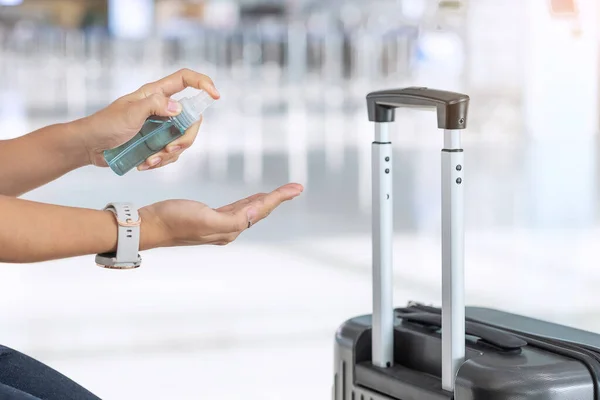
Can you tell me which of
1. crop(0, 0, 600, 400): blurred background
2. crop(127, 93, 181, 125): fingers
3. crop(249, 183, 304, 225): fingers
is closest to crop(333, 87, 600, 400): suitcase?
crop(249, 183, 304, 225): fingers

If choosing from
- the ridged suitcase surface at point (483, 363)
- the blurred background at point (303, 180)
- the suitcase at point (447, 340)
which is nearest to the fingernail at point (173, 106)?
the suitcase at point (447, 340)

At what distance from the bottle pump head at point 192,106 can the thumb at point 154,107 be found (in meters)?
0.06

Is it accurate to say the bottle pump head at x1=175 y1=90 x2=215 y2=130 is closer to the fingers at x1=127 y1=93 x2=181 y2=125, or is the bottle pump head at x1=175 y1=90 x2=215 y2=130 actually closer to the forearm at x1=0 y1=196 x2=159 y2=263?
the fingers at x1=127 y1=93 x2=181 y2=125

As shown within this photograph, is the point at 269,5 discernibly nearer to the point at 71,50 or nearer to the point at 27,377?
the point at 71,50

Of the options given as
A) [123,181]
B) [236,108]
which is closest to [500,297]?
[123,181]

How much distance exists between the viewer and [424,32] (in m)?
13.9

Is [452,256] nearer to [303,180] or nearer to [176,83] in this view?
[176,83]

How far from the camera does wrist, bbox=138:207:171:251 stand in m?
1.12

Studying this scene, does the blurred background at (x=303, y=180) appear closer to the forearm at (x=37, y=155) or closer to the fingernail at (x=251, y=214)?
the forearm at (x=37, y=155)

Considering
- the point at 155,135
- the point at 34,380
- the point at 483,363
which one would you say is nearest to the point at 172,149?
the point at 155,135

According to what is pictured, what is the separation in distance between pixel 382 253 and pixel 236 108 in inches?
443

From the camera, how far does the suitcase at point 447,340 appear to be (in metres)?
1.21

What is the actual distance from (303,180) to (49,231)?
547 cm

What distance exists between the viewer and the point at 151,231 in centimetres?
113
